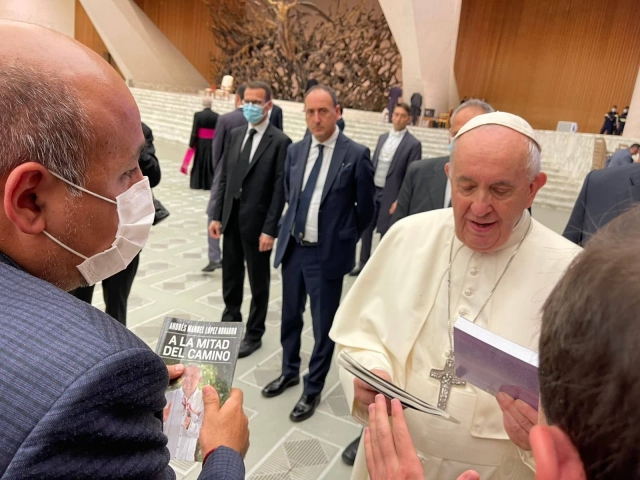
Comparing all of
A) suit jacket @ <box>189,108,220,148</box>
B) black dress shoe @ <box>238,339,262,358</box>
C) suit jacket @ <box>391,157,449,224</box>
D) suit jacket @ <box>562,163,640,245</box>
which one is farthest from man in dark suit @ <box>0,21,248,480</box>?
suit jacket @ <box>189,108,220,148</box>

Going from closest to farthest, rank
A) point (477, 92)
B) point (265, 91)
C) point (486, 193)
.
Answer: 1. point (486, 193)
2. point (265, 91)
3. point (477, 92)

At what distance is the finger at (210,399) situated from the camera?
1194 mm

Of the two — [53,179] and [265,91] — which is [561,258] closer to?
[53,179]

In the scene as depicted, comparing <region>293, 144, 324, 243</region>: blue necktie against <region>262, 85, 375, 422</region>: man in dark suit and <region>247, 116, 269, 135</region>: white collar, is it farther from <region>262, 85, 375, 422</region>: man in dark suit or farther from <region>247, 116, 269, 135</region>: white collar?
<region>247, 116, 269, 135</region>: white collar

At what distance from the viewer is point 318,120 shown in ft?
10.1

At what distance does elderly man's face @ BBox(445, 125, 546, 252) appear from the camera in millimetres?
1519

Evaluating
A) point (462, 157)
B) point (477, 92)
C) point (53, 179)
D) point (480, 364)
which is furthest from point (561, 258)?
point (477, 92)

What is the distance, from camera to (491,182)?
1522mm

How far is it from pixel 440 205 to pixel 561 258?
1409 mm

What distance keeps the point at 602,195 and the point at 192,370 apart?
7.20 ft

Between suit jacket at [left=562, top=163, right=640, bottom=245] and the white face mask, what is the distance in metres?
2.04

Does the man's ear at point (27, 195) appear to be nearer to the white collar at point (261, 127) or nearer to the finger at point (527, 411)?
the finger at point (527, 411)

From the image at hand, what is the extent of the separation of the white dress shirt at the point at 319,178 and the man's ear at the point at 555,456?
256 centimetres

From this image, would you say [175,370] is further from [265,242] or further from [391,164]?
[391,164]
